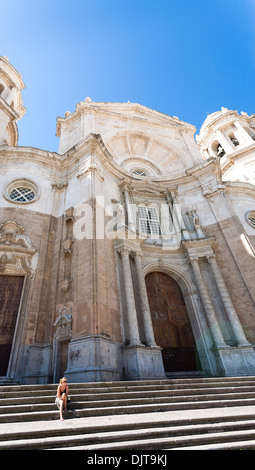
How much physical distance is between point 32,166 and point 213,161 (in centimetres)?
1368

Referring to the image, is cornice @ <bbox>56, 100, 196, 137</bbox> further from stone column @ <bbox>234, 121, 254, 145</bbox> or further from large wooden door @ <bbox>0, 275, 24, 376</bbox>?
large wooden door @ <bbox>0, 275, 24, 376</bbox>

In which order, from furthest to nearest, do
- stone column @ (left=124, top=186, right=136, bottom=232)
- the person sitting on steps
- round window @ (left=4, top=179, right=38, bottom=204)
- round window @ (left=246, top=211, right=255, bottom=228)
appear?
1. round window @ (left=246, top=211, right=255, bottom=228)
2. stone column @ (left=124, top=186, right=136, bottom=232)
3. round window @ (left=4, top=179, right=38, bottom=204)
4. the person sitting on steps

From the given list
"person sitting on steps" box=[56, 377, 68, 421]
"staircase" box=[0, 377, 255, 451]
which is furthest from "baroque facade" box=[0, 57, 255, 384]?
"person sitting on steps" box=[56, 377, 68, 421]

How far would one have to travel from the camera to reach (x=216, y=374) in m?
11.9

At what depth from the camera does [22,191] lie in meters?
16.5

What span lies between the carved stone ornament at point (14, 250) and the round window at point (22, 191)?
244cm

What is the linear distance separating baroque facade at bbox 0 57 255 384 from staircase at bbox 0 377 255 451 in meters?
2.40

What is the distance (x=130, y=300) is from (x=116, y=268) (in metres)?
1.99

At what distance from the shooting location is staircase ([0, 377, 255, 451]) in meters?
4.12

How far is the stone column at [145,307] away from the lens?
11956 mm

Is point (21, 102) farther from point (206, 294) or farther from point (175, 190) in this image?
point (206, 294)

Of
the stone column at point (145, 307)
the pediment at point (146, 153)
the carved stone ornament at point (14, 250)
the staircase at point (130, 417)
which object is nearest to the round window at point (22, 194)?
the carved stone ornament at point (14, 250)

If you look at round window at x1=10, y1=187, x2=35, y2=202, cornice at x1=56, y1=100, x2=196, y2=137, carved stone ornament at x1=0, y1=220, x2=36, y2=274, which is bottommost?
carved stone ornament at x1=0, y1=220, x2=36, y2=274
